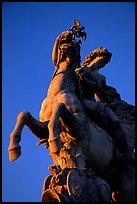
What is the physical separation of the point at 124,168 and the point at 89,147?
110 cm

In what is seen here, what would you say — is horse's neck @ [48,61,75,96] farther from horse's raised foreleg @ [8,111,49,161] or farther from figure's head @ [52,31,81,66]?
horse's raised foreleg @ [8,111,49,161]

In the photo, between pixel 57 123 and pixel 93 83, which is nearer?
pixel 57 123

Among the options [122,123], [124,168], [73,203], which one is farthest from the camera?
[122,123]

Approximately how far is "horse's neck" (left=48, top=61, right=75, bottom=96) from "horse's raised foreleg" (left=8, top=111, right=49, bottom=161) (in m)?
0.71

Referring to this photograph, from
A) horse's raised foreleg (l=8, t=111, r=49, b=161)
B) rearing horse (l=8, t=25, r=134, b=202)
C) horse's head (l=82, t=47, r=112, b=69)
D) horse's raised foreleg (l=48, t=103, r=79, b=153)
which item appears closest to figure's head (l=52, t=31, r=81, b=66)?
rearing horse (l=8, t=25, r=134, b=202)

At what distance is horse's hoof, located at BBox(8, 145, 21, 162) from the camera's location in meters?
8.55

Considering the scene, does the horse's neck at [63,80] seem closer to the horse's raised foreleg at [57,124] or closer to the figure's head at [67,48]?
the figure's head at [67,48]

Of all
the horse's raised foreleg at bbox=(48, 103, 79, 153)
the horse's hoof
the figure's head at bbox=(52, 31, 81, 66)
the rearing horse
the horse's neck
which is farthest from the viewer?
the figure's head at bbox=(52, 31, 81, 66)

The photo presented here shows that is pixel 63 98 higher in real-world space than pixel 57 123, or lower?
higher

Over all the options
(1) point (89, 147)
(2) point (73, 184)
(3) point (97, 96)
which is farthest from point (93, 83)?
(2) point (73, 184)

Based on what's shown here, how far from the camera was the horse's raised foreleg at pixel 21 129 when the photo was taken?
8.59 m

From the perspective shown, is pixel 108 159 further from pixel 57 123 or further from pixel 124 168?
pixel 57 123

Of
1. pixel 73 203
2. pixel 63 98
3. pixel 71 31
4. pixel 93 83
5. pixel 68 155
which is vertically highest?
pixel 71 31

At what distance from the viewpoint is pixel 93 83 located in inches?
396
